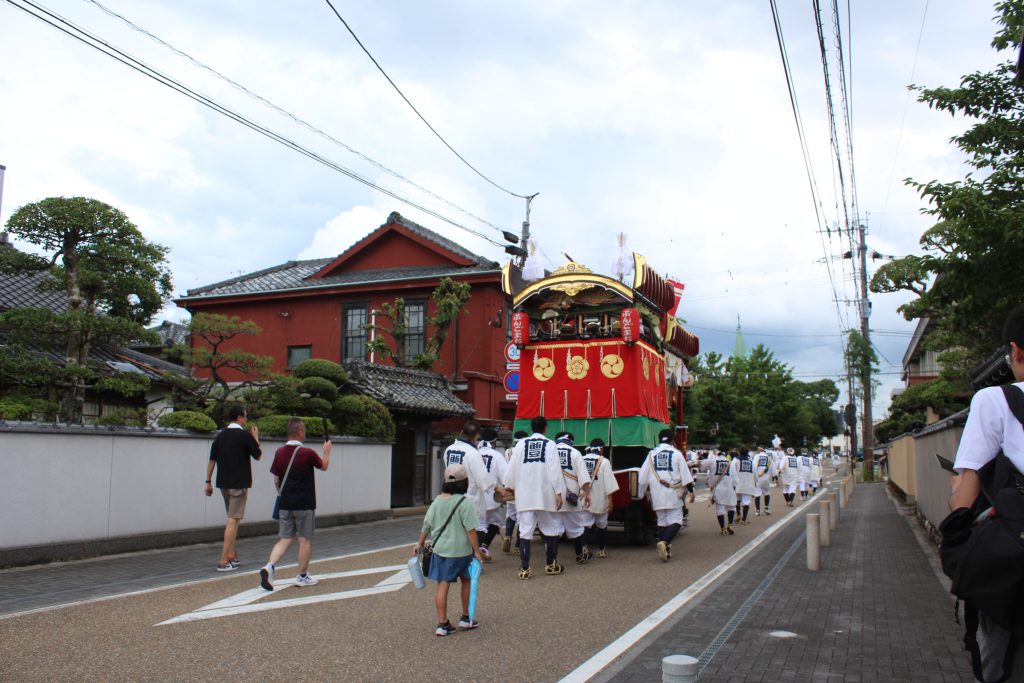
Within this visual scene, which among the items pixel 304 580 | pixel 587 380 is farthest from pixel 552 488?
pixel 304 580

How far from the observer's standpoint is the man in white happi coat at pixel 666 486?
11.6 metres

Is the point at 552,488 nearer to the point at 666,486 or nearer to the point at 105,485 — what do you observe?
the point at 666,486

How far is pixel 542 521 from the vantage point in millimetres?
Result: 10445

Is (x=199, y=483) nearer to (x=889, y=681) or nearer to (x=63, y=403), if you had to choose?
(x=63, y=403)

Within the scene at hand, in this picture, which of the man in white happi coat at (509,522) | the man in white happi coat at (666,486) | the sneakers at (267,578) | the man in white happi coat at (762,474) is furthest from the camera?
the man in white happi coat at (762,474)

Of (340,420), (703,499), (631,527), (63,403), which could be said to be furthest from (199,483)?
(703,499)

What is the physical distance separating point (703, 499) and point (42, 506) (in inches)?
903

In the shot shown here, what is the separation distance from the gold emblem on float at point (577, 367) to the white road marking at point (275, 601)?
15.5 feet

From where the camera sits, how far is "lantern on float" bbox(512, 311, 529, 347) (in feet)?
44.6

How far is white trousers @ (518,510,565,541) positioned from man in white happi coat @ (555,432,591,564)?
32 centimetres

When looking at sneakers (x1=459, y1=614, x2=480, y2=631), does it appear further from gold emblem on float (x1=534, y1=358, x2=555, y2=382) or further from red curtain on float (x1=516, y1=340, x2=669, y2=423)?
gold emblem on float (x1=534, y1=358, x2=555, y2=382)

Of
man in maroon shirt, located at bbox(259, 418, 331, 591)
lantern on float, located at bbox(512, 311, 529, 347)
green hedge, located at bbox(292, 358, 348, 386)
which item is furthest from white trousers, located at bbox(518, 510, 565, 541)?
green hedge, located at bbox(292, 358, 348, 386)

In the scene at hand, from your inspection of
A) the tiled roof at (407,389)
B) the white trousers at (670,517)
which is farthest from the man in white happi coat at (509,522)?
the tiled roof at (407,389)

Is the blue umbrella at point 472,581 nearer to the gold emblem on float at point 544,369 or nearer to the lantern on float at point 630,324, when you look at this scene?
the lantern on float at point 630,324
